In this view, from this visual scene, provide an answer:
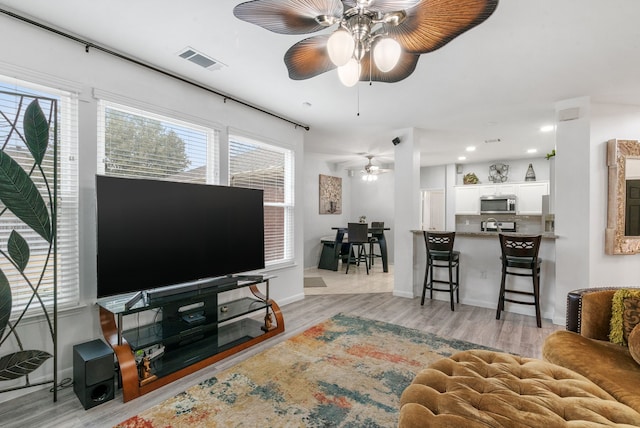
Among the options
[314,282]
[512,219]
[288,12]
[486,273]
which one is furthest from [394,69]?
[512,219]

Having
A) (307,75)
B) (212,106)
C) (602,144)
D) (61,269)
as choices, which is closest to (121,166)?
(61,269)

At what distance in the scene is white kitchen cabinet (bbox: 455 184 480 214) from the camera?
22.8 feet

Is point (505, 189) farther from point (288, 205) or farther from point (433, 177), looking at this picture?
point (288, 205)

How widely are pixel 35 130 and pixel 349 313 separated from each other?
11.1 feet

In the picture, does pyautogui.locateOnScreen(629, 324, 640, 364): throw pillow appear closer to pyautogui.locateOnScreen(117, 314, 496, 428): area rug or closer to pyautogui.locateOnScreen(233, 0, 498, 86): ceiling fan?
pyautogui.locateOnScreen(117, 314, 496, 428): area rug

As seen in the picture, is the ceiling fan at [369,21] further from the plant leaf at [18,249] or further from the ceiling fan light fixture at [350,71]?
the plant leaf at [18,249]

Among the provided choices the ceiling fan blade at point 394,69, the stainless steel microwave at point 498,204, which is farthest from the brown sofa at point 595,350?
the stainless steel microwave at point 498,204

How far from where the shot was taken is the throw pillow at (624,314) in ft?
5.65

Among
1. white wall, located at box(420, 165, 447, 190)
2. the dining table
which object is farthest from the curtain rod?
white wall, located at box(420, 165, 447, 190)

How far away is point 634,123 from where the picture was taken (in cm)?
357

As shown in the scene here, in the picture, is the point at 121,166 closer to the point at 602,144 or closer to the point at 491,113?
the point at 491,113

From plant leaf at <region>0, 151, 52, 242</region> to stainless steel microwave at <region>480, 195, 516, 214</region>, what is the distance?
7306 millimetres

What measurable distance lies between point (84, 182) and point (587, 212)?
496 centimetres

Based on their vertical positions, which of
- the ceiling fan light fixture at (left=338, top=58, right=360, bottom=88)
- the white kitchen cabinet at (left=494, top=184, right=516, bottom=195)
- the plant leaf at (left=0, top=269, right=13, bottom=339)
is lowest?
the plant leaf at (left=0, top=269, right=13, bottom=339)
